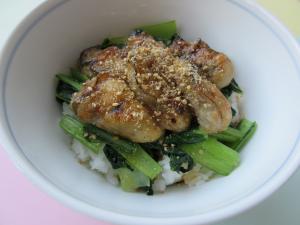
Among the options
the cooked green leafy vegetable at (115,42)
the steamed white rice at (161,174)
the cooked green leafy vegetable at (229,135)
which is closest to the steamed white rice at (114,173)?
the steamed white rice at (161,174)

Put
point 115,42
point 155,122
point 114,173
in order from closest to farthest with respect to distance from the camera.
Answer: point 155,122, point 114,173, point 115,42

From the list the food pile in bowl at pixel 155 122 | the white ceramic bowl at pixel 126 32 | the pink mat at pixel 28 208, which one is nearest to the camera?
the white ceramic bowl at pixel 126 32

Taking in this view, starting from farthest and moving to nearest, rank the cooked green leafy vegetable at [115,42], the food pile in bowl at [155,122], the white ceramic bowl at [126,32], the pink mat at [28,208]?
the cooked green leafy vegetable at [115,42], the pink mat at [28,208], the food pile in bowl at [155,122], the white ceramic bowl at [126,32]

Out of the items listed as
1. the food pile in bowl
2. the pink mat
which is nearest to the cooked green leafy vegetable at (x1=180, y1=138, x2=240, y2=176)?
the food pile in bowl

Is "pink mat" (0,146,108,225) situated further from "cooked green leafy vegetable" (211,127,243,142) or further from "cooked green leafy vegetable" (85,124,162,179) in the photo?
"cooked green leafy vegetable" (211,127,243,142)

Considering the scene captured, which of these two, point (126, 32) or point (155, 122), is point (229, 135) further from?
point (126, 32)

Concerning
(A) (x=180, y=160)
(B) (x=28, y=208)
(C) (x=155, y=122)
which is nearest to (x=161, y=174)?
(A) (x=180, y=160)

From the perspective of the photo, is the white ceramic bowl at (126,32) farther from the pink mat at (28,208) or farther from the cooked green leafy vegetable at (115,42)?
the pink mat at (28,208)

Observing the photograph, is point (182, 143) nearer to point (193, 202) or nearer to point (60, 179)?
point (193, 202)
